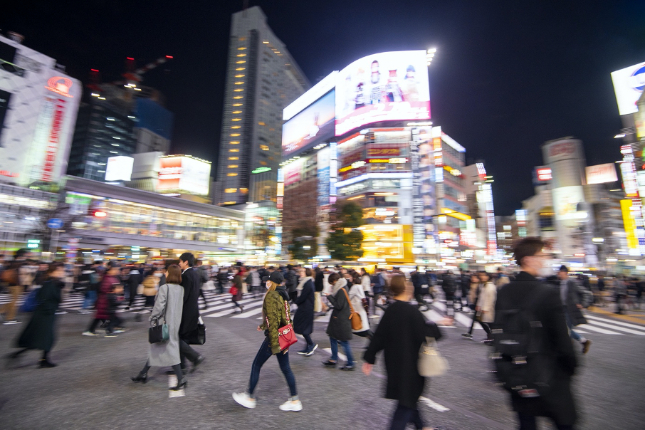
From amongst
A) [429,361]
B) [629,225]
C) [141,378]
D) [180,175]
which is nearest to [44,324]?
[141,378]

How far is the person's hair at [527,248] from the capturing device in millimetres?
2490

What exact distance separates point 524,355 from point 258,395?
3.52 meters

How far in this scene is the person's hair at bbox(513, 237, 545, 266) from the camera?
2.49 meters

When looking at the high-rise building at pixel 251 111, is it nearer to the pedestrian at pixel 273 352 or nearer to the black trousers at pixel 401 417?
the pedestrian at pixel 273 352

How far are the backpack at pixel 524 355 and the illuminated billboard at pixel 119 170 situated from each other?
195 ft

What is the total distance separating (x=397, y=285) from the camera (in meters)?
→ 3.03

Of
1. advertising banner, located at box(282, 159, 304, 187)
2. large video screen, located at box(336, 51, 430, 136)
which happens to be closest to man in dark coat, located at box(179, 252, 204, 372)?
large video screen, located at box(336, 51, 430, 136)

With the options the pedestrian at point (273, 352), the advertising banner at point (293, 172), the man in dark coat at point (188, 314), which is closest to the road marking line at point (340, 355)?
the pedestrian at point (273, 352)

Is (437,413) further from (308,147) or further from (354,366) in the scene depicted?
(308,147)

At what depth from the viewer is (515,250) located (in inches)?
102

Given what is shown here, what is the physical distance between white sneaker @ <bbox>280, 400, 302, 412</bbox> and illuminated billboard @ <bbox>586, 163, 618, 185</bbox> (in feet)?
297

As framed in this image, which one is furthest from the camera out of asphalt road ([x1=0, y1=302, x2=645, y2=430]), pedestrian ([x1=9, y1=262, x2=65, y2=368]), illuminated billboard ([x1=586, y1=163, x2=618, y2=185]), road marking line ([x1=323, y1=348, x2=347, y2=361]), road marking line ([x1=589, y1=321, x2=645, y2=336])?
illuminated billboard ([x1=586, y1=163, x2=618, y2=185])

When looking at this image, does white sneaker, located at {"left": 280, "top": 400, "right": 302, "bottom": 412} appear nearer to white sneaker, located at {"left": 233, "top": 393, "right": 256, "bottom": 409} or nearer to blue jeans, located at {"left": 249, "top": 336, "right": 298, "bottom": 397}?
blue jeans, located at {"left": 249, "top": 336, "right": 298, "bottom": 397}

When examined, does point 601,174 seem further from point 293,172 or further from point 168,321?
point 168,321
